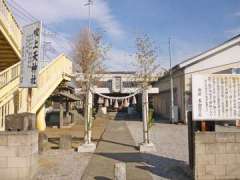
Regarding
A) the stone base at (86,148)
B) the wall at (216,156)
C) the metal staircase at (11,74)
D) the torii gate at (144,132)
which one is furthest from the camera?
the stone base at (86,148)

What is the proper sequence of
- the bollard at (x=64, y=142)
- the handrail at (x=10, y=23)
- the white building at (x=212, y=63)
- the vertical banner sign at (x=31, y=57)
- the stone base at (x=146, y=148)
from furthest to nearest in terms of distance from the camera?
the white building at (x=212, y=63)
the bollard at (x=64, y=142)
the stone base at (x=146, y=148)
the handrail at (x=10, y=23)
the vertical banner sign at (x=31, y=57)

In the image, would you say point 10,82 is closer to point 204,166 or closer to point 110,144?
point 110,144

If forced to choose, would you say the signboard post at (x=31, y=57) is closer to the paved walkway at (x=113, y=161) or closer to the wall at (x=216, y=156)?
the paved walkway at (x=113, y=161)

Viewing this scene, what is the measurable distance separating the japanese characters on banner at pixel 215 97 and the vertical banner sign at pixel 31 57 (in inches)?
189

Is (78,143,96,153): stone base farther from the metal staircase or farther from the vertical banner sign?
the vertical banner sign

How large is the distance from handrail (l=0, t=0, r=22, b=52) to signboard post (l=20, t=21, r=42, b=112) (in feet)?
4.15

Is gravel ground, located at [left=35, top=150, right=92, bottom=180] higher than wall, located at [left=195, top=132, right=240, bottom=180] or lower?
lower

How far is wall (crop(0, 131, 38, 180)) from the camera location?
739cm

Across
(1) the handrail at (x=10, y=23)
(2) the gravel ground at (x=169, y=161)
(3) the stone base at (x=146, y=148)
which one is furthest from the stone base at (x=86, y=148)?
(1) the handrail at (x=10, y=23)

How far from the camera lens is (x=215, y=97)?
24.9ft

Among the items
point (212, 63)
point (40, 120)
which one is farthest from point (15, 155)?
point (212, 63)

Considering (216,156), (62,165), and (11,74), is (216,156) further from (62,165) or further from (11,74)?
(11,74)

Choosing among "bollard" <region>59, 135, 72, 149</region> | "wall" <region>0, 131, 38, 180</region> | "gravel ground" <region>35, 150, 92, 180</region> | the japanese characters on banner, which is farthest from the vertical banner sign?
the japanese characters on banner

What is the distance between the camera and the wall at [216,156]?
7.30 metres
